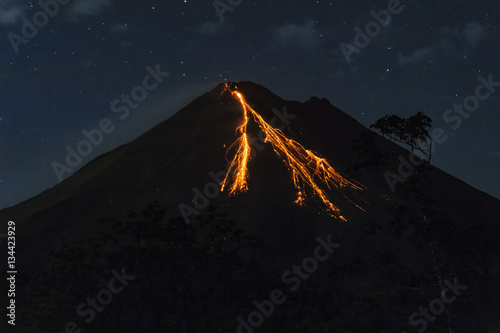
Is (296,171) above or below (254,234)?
above

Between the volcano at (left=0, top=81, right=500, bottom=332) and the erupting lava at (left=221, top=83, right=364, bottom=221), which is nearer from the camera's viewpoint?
the volcano at (left=0, top=81, right=500, bottom=332)

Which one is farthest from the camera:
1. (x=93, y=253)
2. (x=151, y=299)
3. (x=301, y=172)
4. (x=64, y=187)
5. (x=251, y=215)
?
(x=64, y=187)

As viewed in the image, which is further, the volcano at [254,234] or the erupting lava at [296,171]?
the erupting lava at [296,171]

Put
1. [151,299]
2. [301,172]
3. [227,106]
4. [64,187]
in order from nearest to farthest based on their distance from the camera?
[151,299]
[301,172]
[64,187]
[227,106]

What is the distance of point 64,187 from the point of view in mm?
86188

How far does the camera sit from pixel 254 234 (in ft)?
196

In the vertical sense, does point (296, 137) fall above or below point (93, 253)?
above

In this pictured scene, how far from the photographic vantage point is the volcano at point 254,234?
115 feet

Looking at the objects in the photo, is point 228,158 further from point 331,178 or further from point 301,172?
point 331,178

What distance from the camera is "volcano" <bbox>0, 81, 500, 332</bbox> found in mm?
35188

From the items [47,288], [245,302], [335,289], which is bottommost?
[47,288]

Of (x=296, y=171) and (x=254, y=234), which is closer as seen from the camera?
(x=254, y=234)

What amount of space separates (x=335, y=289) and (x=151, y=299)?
15.7 metres

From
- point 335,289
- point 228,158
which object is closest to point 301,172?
point 228,158
